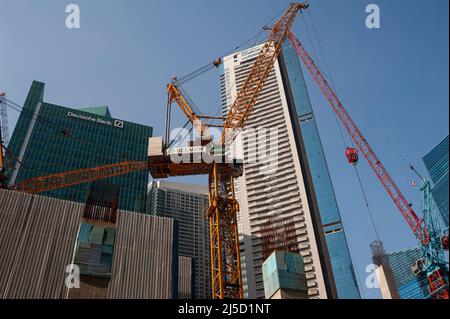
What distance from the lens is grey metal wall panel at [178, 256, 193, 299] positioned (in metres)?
76.3

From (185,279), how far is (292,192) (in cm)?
6300

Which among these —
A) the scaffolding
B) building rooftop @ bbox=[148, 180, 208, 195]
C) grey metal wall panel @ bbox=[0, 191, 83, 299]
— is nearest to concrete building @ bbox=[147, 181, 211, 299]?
building rooftop @ bbox=[148, 180, 208, 195]

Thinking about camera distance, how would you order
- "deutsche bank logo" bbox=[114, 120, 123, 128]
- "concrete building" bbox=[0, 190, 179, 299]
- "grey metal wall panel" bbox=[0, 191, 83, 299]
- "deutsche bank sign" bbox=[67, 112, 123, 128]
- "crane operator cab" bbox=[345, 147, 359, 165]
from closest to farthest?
1. "grey metal wall panel" bbox=[0, 191, 83, 299]
2. "concrete building" bbox=[0, 190, 179, 299]
3. "crane operator cab" bbox=[345, 147, 359, 165]
4. "deutsche bank sign" bbox=[67, 112, 123, 128]
5. "deutsche bank logo" bbox=[114, 120, 123, 128]

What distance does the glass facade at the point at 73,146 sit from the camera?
128m

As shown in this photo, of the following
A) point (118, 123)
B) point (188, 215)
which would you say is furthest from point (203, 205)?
point (118, 123)

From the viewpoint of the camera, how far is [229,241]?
62.8 m

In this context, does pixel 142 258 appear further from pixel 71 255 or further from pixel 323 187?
pixel 323 187

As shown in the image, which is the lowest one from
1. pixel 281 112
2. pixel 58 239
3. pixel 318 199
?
pixel 58 239

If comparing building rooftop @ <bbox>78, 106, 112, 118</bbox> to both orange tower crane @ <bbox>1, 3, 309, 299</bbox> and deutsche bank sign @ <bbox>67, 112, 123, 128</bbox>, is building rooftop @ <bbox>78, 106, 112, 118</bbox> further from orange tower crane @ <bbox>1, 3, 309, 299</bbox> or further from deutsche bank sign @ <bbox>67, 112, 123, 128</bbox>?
orange tower crane @ <bbox>1, 3, 309, 299</bbox>

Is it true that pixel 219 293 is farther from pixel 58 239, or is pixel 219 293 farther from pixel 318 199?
pixel 318 199

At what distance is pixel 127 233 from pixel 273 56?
39500mm

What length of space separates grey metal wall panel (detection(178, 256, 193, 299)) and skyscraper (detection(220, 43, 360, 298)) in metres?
45.7

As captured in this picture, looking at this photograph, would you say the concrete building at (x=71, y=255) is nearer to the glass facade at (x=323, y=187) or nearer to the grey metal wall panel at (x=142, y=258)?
the grey metal wall panel at (x=142, y=258)

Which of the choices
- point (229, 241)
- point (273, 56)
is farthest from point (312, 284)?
point (273, 56)
